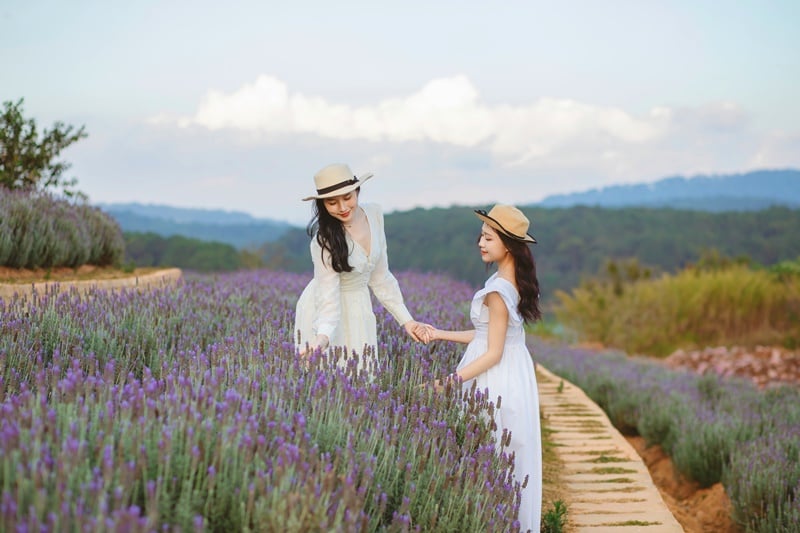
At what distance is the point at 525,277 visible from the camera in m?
3.88

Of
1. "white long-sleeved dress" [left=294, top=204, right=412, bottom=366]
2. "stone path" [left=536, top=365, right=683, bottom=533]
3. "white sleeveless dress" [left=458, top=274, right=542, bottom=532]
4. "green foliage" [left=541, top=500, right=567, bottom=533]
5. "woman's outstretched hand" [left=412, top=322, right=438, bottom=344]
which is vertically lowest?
"stone path" [left=536, top=365, right=683, bottom=533]

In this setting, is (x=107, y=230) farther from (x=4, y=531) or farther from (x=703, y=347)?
(x=703, y=347)

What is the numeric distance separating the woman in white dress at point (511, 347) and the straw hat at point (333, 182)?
2.33ft

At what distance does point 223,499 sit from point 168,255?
25035 mm

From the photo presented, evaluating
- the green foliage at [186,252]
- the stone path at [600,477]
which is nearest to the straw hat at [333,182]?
the stone path at [600,477]

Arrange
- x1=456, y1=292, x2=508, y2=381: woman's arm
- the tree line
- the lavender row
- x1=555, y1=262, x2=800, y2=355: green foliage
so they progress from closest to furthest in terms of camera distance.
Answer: x1=456, y1=292, x2=508, y2=381: woman's arm, the lavender row, x1=555, y1=262, x2=800, y2=355: green foliage, the tree line

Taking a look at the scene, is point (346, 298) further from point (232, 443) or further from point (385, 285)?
point (232, 443)

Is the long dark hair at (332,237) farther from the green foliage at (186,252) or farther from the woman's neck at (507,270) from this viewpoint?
the green foliage at (186,252)

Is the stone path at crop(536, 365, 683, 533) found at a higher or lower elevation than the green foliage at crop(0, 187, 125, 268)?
lower

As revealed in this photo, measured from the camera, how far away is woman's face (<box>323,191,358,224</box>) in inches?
153

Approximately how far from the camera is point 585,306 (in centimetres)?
1902

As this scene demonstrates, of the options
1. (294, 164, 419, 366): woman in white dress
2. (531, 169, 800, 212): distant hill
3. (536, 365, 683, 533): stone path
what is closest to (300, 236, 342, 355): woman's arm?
(294, 164, 419, 366): woman in white dress

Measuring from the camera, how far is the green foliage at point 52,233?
7.28 meters

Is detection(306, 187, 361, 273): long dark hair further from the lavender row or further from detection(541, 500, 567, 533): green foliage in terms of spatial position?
the lavender row
